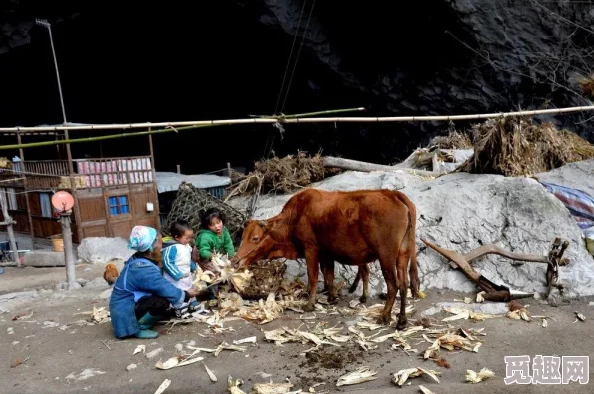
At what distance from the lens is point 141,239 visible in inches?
199

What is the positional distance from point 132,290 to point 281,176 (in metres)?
6.48

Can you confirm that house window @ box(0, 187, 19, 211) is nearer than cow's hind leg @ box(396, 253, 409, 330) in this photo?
No

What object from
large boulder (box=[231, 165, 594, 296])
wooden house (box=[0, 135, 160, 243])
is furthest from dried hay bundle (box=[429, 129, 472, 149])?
wooden house (box=[0, 135, 160, 243])

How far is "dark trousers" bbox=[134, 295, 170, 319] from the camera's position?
508 centimetres

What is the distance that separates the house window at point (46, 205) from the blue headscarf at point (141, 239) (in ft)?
39.6

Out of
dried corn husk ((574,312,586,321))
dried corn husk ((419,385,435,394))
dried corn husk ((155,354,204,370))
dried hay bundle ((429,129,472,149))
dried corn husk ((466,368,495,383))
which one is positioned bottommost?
dried corn husk ((574,312,586,321))

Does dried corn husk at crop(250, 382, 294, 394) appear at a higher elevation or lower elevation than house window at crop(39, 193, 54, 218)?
lower

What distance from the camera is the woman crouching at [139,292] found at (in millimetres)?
5031

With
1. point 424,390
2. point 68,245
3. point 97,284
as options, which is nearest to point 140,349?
point 424,390

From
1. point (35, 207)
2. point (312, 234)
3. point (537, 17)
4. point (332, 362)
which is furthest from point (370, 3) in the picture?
point (332, 362)

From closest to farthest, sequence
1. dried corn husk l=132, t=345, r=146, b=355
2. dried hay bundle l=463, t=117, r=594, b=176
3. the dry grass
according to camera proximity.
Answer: dried corn husk l=132, t=345, r=146, b=355 → dried hay bundle l=463, t=117, r=594, b=176 → the dry grass

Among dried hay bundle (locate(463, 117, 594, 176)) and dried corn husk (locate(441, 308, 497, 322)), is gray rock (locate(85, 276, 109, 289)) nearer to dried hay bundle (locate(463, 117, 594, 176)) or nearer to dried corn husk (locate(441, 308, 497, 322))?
dried corn husk (locate(441, 308, 497, 322))

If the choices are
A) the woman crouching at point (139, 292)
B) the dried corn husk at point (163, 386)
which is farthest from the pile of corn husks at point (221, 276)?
the dried corn husk at point (163, 386)

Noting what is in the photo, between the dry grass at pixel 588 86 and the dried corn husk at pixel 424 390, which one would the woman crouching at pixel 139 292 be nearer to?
the dried corn husk at pixel 424 390
